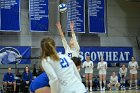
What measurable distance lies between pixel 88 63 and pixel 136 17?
645cm

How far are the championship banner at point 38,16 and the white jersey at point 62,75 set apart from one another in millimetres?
17514

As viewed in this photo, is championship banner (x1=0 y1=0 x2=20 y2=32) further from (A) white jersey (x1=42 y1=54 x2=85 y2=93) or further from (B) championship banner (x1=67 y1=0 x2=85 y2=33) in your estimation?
(A) white jersey (x1=42 y1=54 x2=85 y2=93)

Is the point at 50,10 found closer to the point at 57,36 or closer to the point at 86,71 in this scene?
the point at 57,36

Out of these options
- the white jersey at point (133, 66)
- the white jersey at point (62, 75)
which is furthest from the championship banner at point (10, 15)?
the white jersey at point (62, 75)

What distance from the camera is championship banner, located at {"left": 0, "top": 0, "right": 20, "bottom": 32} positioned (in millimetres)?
20953

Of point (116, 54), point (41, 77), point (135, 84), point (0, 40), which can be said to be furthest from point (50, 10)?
point (41, 77)

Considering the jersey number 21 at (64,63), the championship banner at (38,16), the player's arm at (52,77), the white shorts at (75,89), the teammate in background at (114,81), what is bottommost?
the teammate in background at (114,81)

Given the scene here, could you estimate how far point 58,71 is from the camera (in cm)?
419

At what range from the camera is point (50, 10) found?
911 inches

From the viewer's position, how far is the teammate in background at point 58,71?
13.3 feet

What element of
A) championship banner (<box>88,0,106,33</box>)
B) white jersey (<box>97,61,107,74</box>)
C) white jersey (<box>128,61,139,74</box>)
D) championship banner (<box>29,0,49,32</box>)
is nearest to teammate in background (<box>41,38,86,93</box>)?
white jersey (<box>97,61,107,74</box>)

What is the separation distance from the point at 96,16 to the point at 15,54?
6.13 m

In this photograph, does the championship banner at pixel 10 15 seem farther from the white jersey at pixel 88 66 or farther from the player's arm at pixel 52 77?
the player's arm at pixel 52 77

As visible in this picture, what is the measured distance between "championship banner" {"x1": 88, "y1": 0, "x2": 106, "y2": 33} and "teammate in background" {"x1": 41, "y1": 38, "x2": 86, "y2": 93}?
18.7 meters
